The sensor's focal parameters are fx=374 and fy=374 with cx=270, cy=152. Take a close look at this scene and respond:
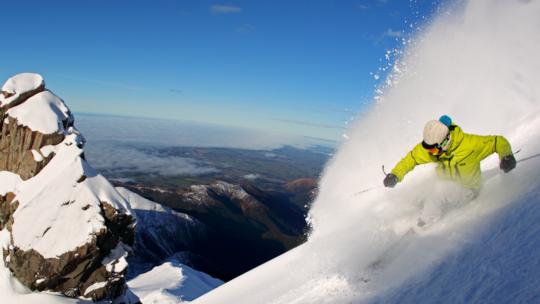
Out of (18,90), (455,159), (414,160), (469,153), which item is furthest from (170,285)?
(469,153)

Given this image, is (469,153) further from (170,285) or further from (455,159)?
(170,285)

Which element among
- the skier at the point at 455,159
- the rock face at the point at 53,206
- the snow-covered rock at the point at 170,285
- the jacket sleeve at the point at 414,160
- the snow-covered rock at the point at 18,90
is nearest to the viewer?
the skier at the point at 455,159

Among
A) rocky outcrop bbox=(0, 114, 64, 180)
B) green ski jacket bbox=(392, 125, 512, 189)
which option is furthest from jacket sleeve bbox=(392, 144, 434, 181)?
rocky outcrop bbox=(0, 114, 64, 180)

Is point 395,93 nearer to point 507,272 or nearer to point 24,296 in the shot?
point 507,272

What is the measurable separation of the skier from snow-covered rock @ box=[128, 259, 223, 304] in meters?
58.1

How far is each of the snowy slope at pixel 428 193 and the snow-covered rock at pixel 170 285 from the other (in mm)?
52453

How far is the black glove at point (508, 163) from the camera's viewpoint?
6690mm

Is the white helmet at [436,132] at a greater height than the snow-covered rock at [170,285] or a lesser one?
greater

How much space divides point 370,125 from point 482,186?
9677 millimetres

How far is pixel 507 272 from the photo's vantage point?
13.5 feet

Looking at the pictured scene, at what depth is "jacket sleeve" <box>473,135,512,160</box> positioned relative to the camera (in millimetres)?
6930

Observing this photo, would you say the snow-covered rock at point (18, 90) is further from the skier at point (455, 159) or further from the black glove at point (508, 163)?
the black glove at point (508, 163)

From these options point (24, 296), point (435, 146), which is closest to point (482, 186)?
point (435, 146)

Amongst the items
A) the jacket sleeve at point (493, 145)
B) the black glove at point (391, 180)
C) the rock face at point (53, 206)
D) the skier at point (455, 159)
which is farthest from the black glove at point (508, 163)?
the rock face at point (53, 206)
